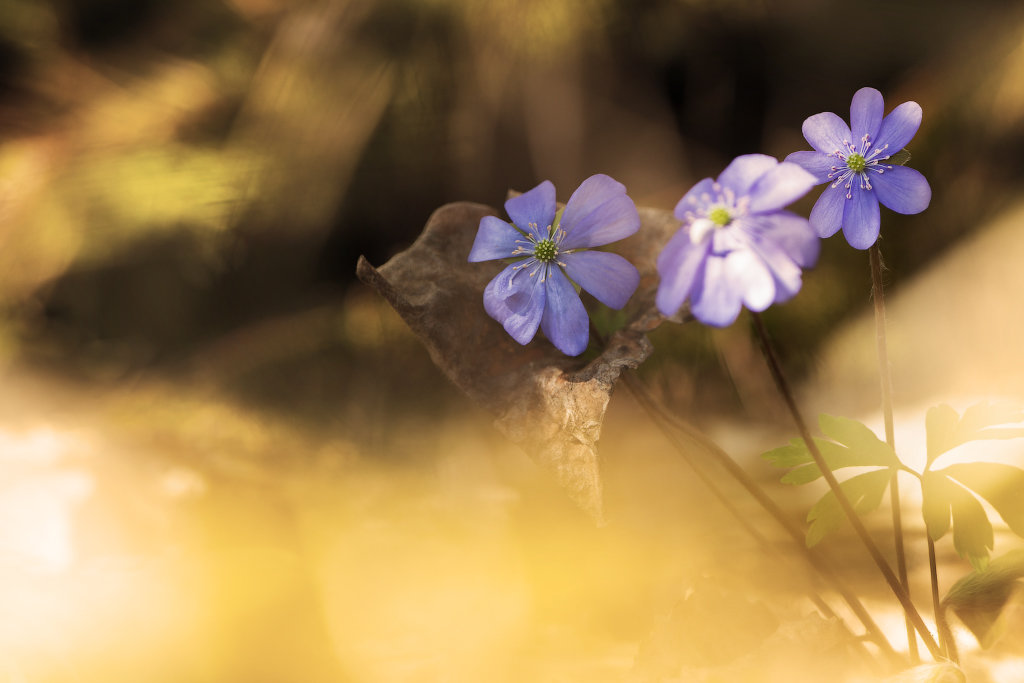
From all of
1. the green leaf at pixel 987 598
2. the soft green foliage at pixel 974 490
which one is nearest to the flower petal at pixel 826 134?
the soft green foliage at pixel 974 490

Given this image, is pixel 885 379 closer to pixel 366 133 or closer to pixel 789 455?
pixel 789 455

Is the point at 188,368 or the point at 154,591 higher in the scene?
the point at 188,368

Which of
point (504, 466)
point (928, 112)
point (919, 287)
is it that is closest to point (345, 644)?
point (504, 466)

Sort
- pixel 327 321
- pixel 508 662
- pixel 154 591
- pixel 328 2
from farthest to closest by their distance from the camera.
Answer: pixel 327 321, pixel 328 2, pixel 154 591, pixel 508 662

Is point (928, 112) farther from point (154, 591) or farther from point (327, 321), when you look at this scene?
point (154, 591)

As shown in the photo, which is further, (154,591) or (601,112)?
(601,112)

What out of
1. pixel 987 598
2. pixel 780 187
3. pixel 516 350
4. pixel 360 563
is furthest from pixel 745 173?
pixel 360 563
